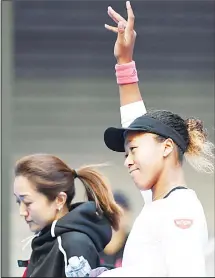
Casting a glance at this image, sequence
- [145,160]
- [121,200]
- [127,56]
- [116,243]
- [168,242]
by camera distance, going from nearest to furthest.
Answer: [168,242] → [145,160] → [127,56] → [116,243] → [121,200]

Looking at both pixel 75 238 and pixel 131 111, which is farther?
pixel 131 111

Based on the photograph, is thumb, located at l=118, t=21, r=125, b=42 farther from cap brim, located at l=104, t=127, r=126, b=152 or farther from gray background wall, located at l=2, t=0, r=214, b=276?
gray background wall, located at l=2, t=0, r=214, b=276

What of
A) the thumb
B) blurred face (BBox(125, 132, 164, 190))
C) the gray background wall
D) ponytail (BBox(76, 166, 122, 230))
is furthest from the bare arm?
the gray background wall

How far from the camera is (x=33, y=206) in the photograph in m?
1.98

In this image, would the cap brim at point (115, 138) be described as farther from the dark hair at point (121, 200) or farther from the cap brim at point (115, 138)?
the dark hair at point (121, 200)

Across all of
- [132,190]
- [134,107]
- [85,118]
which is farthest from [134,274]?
[85,118]

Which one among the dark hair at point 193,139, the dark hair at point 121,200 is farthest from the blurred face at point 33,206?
the dark hair at point 121,200

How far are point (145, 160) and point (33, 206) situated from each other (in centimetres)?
31

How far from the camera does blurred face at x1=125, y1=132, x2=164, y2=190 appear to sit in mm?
1900

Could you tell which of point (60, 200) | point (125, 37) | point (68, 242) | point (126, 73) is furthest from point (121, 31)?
point (68, 242)

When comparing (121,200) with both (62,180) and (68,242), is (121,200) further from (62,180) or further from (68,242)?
(68,242)

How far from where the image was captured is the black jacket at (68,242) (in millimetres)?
1915

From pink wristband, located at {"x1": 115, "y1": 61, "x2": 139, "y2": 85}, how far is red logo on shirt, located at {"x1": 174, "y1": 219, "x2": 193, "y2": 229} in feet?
1.78

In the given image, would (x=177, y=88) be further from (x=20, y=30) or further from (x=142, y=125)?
(x=142, y=125)
